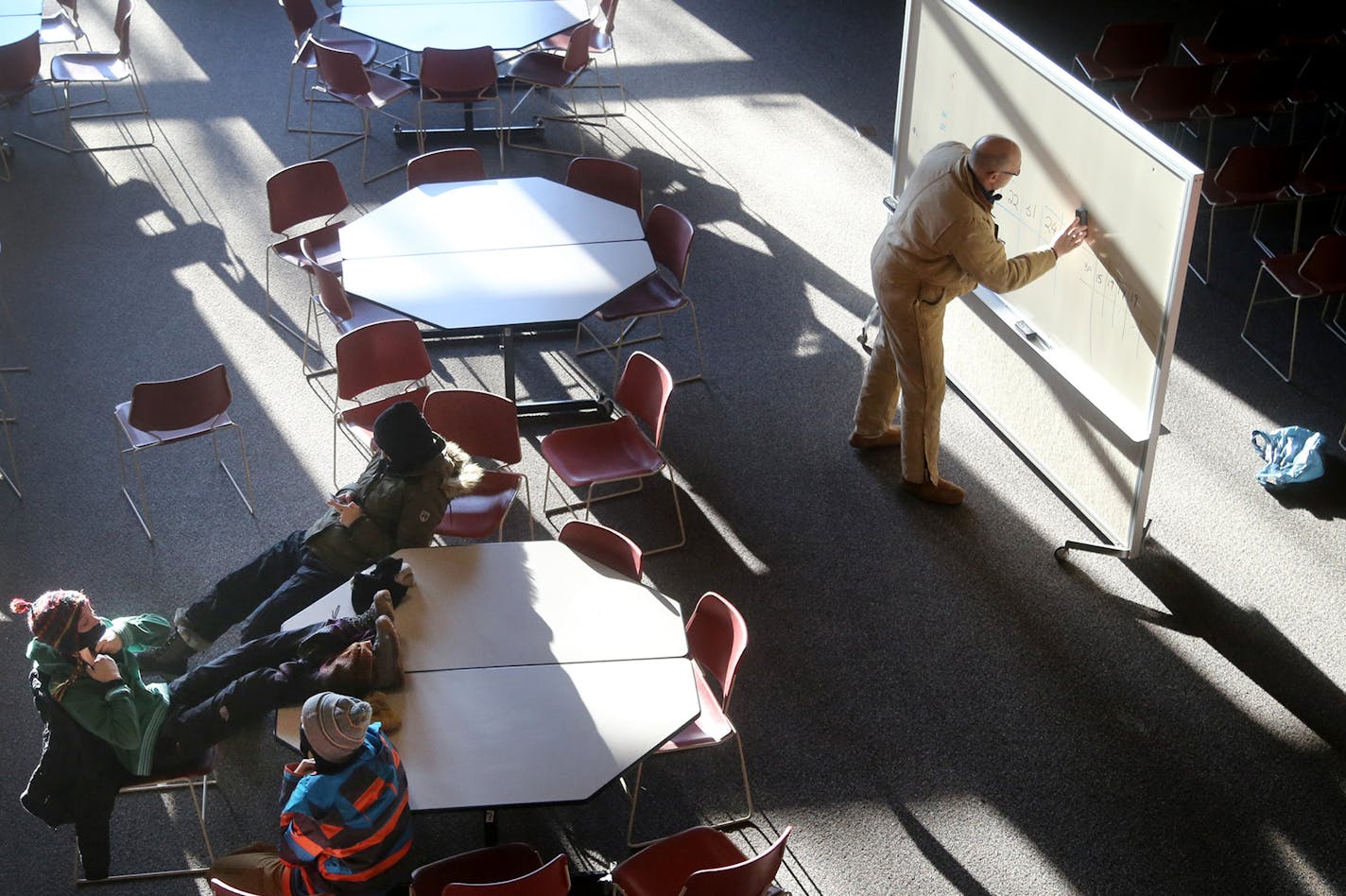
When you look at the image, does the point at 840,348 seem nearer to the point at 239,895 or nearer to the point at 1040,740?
the point at 1040,740

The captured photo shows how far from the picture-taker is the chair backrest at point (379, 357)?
5730 mm

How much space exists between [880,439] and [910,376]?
645mm

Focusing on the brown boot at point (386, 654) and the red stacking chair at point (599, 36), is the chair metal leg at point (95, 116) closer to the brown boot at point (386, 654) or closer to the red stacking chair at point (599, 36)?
the red stacking chair at point (599, 36)

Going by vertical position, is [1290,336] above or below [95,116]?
below

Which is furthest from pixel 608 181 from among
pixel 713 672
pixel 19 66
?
pixel 19 66

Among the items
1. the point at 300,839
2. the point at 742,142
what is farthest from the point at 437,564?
the point at 742,142

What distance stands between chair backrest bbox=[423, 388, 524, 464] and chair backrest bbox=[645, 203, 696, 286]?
1.32 metres

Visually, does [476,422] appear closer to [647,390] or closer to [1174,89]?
[647,390]

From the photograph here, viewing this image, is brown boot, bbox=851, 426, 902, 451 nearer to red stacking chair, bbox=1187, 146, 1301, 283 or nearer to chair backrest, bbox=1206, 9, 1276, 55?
red stacking chair, bbox=1187, 146, 1301, 283

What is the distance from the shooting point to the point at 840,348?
279 inches

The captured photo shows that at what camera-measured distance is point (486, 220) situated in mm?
6527

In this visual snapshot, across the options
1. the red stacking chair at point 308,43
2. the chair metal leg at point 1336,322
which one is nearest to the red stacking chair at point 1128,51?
the chair metal leg at point 1336,322

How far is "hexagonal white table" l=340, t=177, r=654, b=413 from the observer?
584cm

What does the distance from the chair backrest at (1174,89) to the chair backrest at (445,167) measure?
424cm
